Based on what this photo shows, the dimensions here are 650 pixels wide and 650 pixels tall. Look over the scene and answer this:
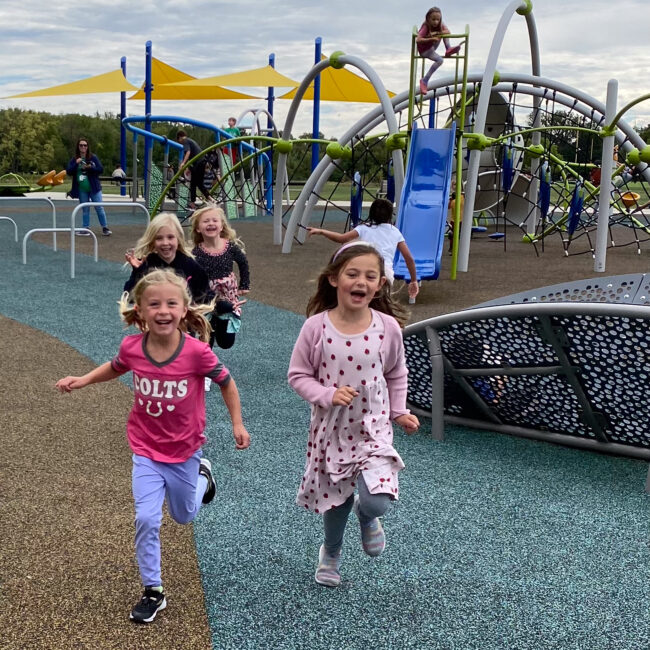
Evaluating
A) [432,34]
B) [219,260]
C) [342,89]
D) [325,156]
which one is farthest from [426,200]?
[342,89]

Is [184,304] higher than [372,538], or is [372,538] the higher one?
[184,304]

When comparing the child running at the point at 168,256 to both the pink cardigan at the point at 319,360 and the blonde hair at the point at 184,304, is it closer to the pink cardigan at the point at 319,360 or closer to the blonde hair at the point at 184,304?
the blonde hair at the point at 184,304

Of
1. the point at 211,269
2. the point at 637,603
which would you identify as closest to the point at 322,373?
the point at 637,603

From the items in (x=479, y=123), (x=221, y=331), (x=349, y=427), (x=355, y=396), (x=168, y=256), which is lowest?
(x=221, y=331)

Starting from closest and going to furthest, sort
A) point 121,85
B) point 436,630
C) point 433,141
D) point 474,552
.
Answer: point 436,630 → point 474,552 → point 433,141 → point 121,85

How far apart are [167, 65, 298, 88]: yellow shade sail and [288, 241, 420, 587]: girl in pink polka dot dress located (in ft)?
77.5

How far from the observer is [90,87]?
84.1 ft

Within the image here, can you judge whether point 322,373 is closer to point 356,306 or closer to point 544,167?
point 356,306

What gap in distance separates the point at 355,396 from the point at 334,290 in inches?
19.7

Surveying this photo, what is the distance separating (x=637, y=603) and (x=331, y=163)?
13597 mm

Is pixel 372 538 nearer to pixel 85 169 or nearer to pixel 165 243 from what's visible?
pixel 165 243

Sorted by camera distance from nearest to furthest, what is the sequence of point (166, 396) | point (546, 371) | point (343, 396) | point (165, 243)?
1. point (343, 396)
2. point (166, 396)
3. point (546, 371)
4. point (165, 243)

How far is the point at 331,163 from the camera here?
52.6 feet

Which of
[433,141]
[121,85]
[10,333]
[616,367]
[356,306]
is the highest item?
[121,85]
